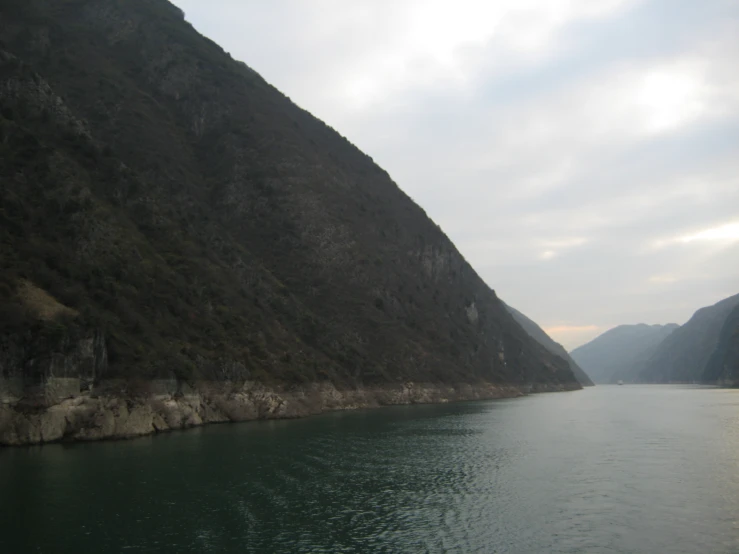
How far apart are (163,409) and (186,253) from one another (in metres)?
37.7

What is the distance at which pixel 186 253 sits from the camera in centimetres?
9888

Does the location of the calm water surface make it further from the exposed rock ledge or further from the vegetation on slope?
the vegetation on slope

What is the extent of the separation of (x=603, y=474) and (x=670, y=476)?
4.52m

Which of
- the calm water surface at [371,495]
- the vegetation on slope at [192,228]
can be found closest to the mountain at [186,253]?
the vegetation on slope at [192,228]

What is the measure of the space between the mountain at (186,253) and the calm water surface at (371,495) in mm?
11025

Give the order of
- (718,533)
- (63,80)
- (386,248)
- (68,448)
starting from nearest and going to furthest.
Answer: (718,533), (68,448), (63,80), (386,248)

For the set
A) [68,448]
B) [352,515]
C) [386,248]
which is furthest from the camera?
[386,248]

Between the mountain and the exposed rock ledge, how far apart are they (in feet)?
0.73

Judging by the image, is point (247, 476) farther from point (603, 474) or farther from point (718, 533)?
point (718, 533)

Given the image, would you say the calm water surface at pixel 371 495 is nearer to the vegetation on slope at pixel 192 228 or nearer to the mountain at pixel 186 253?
the mountain at pixel 186 253

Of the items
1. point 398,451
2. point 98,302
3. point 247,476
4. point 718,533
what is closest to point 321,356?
point 98,302

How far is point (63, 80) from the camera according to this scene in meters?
124

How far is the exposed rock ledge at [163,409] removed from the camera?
5291 cm

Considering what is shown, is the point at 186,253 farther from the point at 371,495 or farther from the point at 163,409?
the point at 371,495
